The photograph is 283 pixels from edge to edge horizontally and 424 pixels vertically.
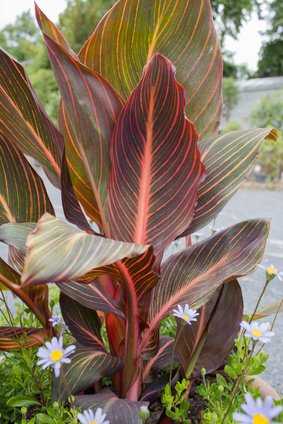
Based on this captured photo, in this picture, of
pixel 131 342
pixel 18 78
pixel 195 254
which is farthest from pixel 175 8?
pixel 131 342

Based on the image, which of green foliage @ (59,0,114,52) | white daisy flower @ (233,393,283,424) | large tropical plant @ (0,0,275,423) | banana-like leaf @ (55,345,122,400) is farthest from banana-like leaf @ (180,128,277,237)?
green foliage @ (59,0,114,52)

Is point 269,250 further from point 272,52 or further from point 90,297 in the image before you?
point 272,52

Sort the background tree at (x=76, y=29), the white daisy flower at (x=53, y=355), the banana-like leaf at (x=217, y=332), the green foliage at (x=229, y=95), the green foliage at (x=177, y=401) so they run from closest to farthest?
the white daisy flower at (x=53, y=355), the green foliage at (x=177, y=401), the banana-like leaf at (x=217, y=332), the green foliage at (x=229, y=95), the background tree at (x=76, y=29)

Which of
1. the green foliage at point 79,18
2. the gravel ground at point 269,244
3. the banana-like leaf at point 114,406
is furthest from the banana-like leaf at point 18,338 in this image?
the green foliage at point 79,18

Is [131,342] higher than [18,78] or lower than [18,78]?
lower

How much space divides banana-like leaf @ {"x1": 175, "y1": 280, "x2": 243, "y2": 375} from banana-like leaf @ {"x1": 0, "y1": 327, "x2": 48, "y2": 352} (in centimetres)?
20

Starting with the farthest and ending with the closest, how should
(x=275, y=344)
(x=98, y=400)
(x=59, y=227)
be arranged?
(x=275, y=344)
(x=98, y=400)
(x=59, y=227)

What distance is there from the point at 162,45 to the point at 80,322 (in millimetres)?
423

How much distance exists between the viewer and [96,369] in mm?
633

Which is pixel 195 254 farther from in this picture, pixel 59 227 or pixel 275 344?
pixel 275 344

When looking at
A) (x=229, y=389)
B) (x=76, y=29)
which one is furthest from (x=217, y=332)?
(x=76, y=29)

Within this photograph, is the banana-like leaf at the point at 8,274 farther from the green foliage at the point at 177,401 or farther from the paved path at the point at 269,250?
the paved path at the point at 269,250

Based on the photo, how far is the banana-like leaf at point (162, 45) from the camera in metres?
0.66

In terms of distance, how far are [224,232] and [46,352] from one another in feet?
1.06
